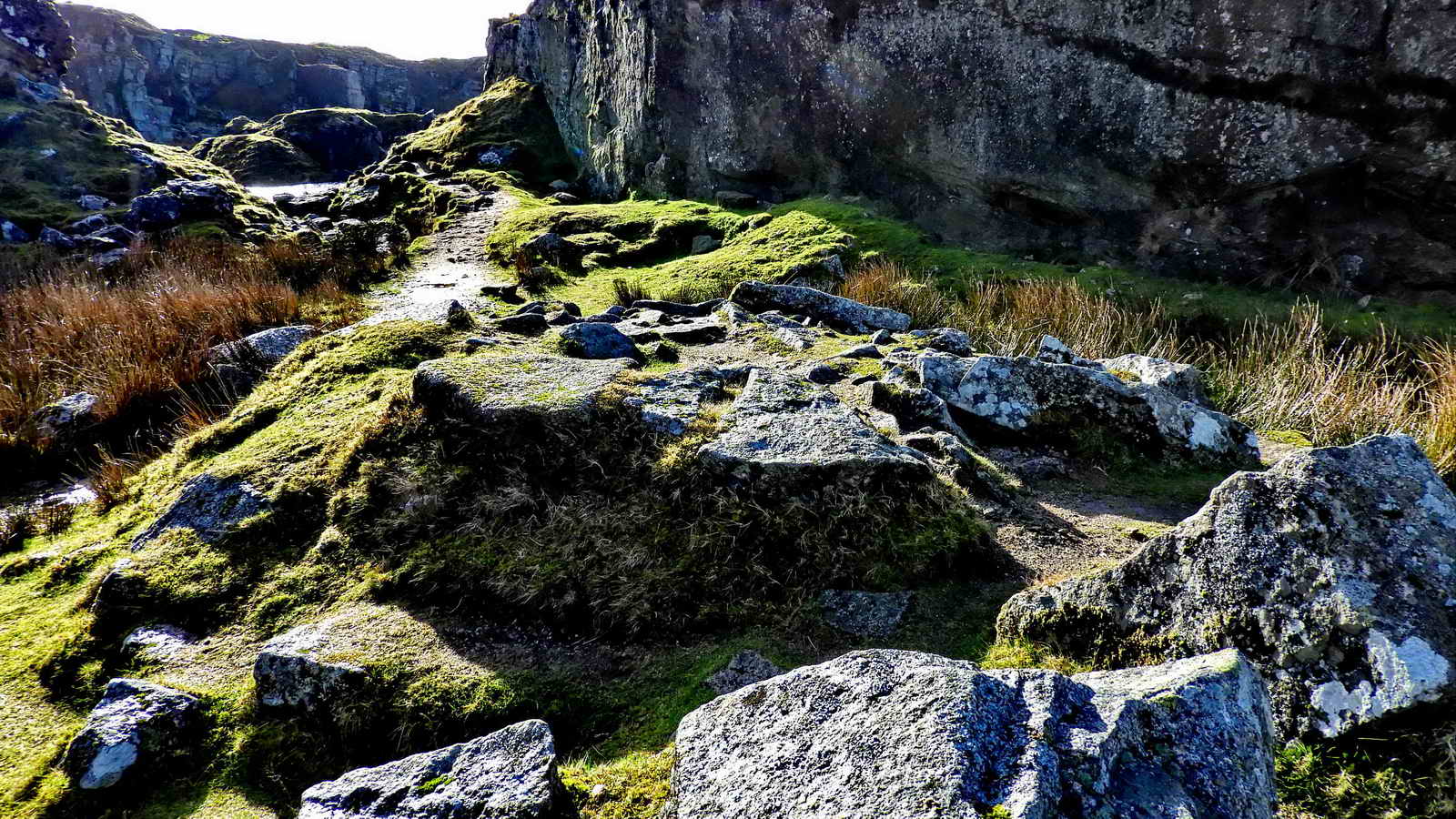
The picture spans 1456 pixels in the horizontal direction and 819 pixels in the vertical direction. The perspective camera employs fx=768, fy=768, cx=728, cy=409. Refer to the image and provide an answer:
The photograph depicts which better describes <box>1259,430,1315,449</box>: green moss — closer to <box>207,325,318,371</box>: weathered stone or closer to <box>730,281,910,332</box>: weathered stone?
<box>730,281,910,332</box>: weathered stone

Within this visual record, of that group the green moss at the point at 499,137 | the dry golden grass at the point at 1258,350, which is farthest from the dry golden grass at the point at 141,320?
the green moss at the point at 499,137

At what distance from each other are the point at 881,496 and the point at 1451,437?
208 inches

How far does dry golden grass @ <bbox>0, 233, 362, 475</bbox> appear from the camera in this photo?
727 cm

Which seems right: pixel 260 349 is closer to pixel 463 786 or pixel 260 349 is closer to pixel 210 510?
pixel 210 510

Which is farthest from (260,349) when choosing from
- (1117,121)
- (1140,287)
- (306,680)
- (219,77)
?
(219,77)

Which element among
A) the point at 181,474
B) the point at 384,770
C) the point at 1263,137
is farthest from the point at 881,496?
the point at 1263,137

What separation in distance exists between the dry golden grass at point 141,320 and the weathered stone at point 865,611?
6.12 meters

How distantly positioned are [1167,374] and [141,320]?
11.1 m

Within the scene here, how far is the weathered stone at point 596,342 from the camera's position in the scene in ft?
22.2

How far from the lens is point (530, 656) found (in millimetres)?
3699

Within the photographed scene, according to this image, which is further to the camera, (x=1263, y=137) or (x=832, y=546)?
(x=1263, y=137)

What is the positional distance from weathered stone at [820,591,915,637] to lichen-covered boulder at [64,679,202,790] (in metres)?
3.02

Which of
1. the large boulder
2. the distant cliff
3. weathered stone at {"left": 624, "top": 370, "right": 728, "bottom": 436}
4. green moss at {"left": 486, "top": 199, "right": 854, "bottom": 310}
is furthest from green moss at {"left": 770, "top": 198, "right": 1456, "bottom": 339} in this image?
the distant cliff

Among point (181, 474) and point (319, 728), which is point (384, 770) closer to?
point (319, 728)
